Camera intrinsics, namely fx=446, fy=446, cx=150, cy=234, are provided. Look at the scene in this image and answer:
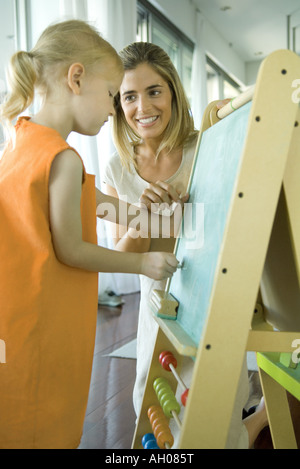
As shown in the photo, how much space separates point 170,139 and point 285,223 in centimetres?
69

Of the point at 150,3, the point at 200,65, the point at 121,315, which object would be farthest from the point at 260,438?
the point at 200,65

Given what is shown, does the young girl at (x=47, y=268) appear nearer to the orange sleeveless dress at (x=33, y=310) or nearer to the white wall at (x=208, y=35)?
the orange sleeveless dress at (x=33, y=310)

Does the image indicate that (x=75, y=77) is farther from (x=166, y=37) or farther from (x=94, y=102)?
(x=166, y=37)

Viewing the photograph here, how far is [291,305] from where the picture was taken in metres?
1.04

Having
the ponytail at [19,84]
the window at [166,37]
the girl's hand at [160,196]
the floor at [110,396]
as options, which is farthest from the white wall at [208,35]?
the ponytail at [19,84]

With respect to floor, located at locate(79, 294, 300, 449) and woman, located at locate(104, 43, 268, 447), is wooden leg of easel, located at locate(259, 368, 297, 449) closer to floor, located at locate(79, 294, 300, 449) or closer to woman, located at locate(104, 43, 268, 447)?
floor, located at locate(79, 294, 300, 449)

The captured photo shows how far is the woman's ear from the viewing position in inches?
38.9

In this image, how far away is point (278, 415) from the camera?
127 cm

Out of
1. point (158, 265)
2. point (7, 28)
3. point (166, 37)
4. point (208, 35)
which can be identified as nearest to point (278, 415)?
point (158, 265)

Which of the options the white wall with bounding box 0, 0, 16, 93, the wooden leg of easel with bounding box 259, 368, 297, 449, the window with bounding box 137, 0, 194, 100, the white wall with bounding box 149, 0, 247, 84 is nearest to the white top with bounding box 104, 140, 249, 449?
the wooden leg of easel with bounding box 259, 368, 297, 449

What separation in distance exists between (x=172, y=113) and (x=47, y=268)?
34.2 inches

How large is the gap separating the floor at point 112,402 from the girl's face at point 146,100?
3.33 ft

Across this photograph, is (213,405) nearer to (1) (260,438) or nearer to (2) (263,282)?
(2) (263,282)
